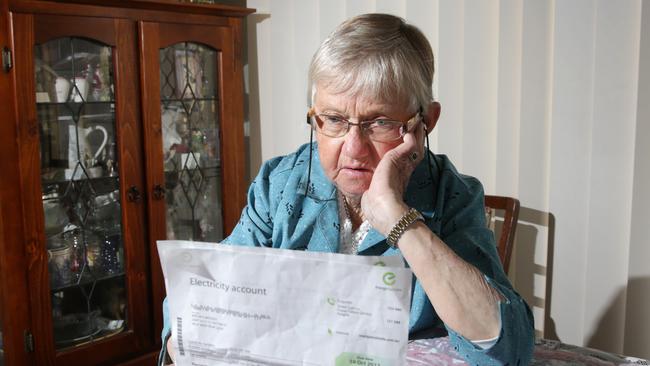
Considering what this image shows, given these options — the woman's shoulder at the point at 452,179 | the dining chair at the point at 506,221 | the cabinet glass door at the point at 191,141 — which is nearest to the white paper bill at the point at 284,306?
the woman's shoulder at the point at 452,179

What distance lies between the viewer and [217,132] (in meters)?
2.67

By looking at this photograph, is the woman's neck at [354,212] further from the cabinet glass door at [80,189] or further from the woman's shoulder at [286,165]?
the cabinet glass door at [80,189]

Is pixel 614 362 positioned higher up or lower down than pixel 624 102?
lower down

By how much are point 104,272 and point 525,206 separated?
163 cm

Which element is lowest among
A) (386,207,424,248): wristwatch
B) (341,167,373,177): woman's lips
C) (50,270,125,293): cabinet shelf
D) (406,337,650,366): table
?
(50,270,125,293): cabinet shelf

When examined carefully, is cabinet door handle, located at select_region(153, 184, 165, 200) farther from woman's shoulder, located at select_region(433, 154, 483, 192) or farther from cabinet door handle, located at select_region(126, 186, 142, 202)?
woman's shoulder, located at select_region(433, 154, 483, 192)

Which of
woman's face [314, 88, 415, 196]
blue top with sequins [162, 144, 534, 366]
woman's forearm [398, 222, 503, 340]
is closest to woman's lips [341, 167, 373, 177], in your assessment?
woman's face [314, 88, 415, 196]

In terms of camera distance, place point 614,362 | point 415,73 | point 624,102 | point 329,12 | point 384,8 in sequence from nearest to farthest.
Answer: point 614,362
point 415,73
point 624,102
point 384,8
point 329,12

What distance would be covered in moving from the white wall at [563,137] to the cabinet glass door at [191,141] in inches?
35.8

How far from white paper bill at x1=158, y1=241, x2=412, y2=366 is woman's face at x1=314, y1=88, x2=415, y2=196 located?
0.36 m

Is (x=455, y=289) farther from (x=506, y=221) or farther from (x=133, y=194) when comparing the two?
(x=133, y=194)

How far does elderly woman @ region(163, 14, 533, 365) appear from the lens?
34.6 inches

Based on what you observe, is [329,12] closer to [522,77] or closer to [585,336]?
[522,77]

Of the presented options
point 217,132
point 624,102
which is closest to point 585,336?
point 624,102
